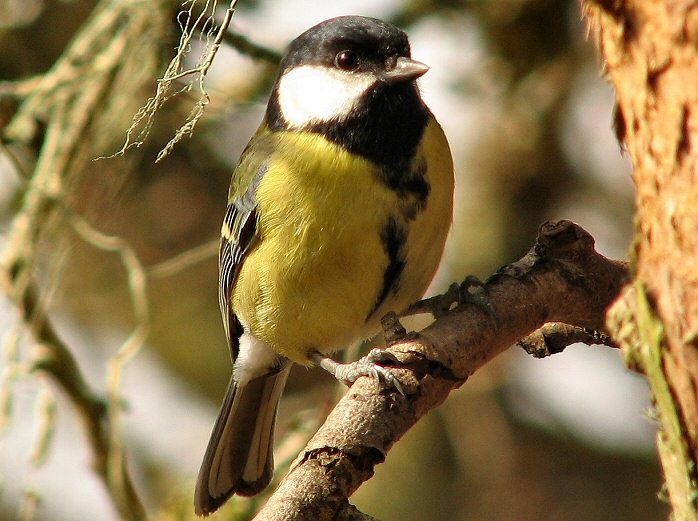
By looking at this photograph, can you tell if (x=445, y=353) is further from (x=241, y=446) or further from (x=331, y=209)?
(x=241, y=446)

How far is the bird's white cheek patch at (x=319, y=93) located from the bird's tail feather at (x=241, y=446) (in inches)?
31.4

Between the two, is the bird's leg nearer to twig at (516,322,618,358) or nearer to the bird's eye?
twig at (516,322,618,358)

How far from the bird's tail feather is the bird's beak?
93 centimetres

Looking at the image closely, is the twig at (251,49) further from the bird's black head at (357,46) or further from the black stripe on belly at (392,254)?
the black stripe on belly at (392,254)

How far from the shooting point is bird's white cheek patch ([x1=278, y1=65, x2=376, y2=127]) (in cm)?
228

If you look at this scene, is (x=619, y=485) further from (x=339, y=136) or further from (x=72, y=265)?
(x=72, y=265)

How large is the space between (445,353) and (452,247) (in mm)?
1798

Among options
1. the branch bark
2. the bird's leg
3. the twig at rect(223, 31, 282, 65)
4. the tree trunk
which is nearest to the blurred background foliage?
the twig at rect(223, 31, 282, 65)

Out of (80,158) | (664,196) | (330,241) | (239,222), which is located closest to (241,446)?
(239,222)

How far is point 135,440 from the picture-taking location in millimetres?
3844

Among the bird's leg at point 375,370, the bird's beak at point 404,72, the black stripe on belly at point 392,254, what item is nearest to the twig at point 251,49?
the bird's beak at point 404,72

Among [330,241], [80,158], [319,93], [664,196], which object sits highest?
[319,93]

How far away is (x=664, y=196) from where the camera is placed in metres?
0.96

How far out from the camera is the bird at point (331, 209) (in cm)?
210
